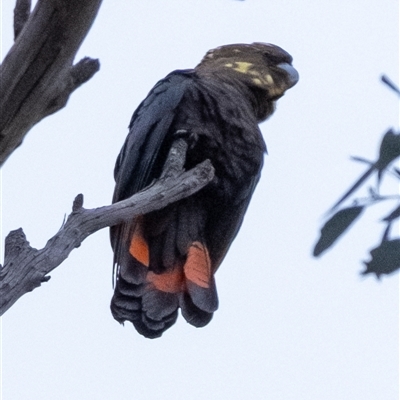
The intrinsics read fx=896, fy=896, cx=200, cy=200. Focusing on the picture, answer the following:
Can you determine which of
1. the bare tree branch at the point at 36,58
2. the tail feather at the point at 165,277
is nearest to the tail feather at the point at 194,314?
the tail feather at the point at 165,277

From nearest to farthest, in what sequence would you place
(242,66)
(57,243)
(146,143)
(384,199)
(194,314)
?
(384,199) → (57,243) → (194,314) → (146,143) → (242,66)

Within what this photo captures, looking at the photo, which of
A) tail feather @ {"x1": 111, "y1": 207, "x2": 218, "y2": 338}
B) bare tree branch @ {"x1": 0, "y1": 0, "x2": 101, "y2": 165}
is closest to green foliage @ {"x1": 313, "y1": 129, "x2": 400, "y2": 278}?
bare tree branch @ {"x1": 0, "y1": 0, "x2": 101, "y2": 165}

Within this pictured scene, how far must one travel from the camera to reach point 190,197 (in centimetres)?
308

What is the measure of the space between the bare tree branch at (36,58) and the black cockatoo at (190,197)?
0.65 m

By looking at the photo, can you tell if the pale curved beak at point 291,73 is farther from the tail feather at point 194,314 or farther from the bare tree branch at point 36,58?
the bare tree branch at point 36,58

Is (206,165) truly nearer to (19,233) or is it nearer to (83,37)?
(83,37)

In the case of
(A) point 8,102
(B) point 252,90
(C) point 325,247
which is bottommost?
(C) point 325,247

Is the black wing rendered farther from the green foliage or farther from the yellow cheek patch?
the green foliage

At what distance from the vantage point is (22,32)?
2248 mm

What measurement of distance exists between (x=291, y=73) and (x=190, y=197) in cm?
86

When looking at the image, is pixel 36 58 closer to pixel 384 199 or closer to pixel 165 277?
pixel 165 277

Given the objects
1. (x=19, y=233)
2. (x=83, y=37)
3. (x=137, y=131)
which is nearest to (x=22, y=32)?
(x=83, y=37)

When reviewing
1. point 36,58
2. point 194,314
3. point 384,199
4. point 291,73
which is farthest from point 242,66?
point 384,199

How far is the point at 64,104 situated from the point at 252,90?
1.24 metres
